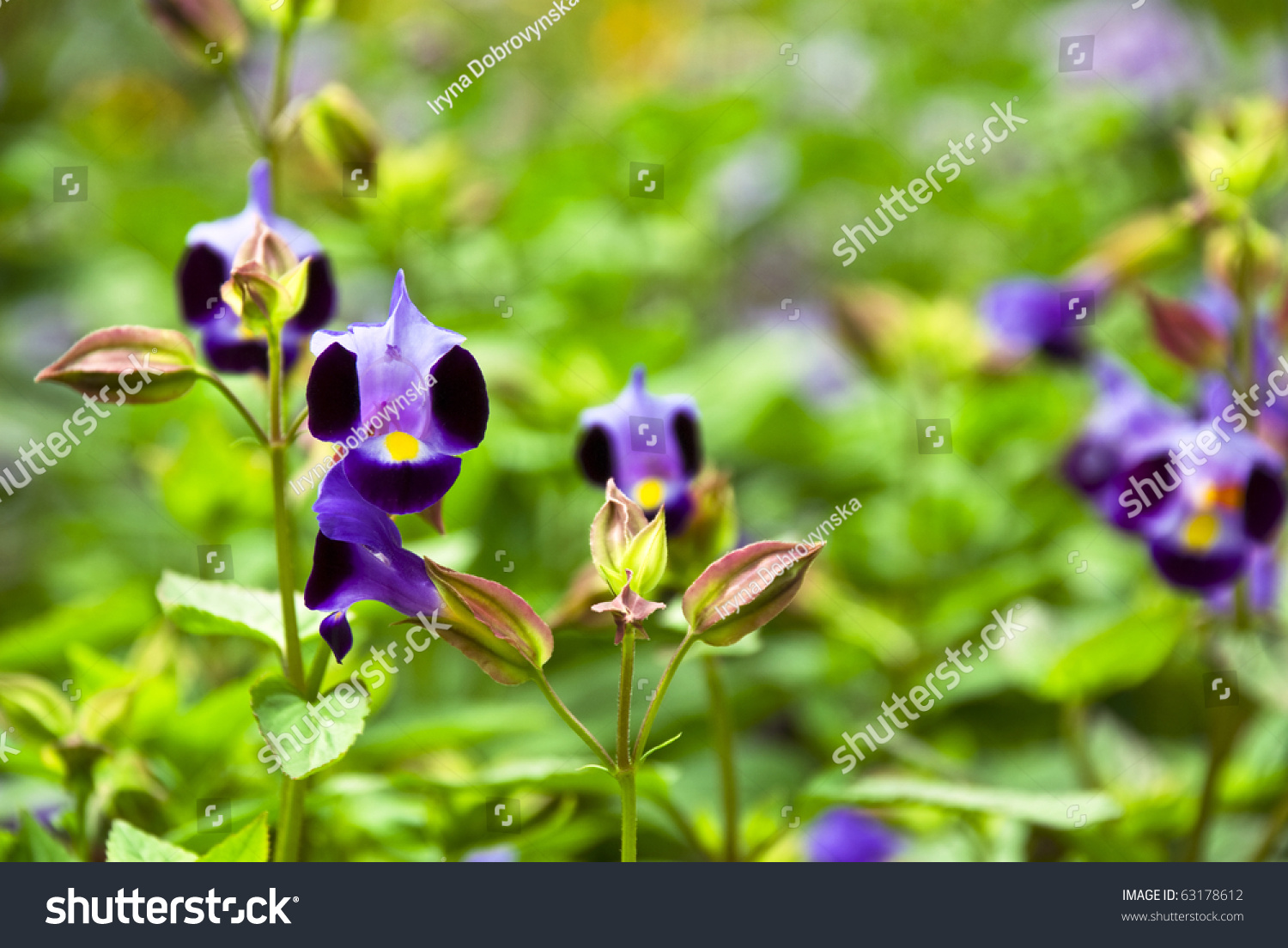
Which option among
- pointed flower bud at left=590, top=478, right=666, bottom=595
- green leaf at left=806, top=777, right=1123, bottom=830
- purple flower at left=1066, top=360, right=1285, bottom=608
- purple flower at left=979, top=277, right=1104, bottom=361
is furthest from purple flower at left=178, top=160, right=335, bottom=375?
purple flower at left=979, top=277, right=1104, bottom=361

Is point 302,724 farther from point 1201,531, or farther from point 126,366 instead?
point 1201,531

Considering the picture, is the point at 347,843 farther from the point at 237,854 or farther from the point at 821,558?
the point at 821,558

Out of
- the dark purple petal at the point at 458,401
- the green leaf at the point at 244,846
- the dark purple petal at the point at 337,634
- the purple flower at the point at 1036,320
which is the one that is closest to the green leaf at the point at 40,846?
the green leaf at the point at 244,846

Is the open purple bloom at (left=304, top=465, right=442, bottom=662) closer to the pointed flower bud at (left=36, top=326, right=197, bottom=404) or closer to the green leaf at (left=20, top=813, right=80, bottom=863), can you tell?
the pointed flower bud at (left=36, top=326, right=197, bottom=404)

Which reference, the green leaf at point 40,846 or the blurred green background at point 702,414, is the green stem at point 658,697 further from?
the green leaf at point 40,846

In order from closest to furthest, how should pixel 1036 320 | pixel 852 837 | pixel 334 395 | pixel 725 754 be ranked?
1. pixel 334 395
2. pixel 725 754
3. pixel 852 837
4. pixel 1036 320

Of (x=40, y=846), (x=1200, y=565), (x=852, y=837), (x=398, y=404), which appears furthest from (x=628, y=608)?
(x=852, y=837)
